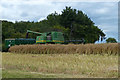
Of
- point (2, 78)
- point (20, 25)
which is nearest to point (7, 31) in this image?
point (20, 25)

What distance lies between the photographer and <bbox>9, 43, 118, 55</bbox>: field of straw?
45.5 feet

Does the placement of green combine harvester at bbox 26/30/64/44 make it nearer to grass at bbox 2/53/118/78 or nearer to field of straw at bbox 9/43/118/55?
field of straw at bbox 9/43/118/55

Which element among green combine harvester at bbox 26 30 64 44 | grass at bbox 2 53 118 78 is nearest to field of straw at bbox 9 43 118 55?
green combine harvester at bbox 26 30 64 44

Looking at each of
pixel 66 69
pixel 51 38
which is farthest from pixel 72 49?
pixel 66 69

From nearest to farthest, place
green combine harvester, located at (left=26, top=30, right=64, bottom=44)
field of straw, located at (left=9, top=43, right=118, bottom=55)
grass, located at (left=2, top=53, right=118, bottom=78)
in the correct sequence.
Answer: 1. grass, located at (left=2, top=53, right=118, bottom=78)
2. field of straw, located at (left=9, top=43, right=118, bottom=55)
3. green combine harvester, located at (left=26, top=30, right=64, bottom=44)

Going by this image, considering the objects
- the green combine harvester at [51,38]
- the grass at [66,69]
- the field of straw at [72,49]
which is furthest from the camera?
the green combine harvester at [51,38]

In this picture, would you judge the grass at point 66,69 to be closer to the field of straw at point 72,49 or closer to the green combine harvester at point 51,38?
the field of straw at point 72,49

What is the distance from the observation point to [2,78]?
651cm

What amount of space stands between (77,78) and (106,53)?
315 inches

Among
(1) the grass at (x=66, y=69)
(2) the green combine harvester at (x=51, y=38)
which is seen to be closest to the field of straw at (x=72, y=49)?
(2) the green combine harvester at (x=51, y=38)

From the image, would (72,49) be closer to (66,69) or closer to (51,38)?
(51,38)

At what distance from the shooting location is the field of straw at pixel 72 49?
1388 centimetres

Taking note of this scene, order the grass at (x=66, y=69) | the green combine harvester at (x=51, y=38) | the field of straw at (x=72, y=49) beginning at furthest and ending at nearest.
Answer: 1. the green combine harvester at (x=51, y=38)
2. the field of straw at (x=72, y=49)
3. the grass at (x=66, y=69)

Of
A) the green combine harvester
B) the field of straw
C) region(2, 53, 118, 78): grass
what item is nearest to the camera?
region(2, 53, 118, 78): grass
